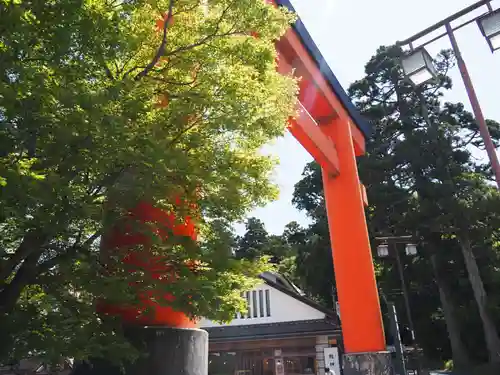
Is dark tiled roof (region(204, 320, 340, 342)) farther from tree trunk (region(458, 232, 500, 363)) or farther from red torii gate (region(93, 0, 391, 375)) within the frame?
red torii gate (region(93, 0, 391, 375))

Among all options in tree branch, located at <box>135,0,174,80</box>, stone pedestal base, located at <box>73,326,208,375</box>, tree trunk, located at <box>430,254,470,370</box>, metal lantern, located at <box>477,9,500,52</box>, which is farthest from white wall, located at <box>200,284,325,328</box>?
tree branch, located at <box>135,0,174,80</box>

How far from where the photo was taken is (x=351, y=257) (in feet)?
28.9

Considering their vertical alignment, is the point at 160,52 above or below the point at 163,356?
above

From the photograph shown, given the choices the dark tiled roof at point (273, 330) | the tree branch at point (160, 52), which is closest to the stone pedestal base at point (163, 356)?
the tree branch at point (160, 52)

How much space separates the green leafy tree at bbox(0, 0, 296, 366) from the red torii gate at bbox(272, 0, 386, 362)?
11.8 ft

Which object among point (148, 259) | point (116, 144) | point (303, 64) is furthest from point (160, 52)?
point (303, 64)

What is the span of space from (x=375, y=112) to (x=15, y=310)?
80.7 feet

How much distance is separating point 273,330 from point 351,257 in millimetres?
10664

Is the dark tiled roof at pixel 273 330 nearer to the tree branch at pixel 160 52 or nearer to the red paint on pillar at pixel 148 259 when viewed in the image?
the red paint on pillar at pixel 148 259

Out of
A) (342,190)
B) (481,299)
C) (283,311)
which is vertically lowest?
(283,311)

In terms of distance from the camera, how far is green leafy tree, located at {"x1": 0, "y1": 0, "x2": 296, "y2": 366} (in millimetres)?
2840

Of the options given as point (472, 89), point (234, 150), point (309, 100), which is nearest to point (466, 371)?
point (309, 100)

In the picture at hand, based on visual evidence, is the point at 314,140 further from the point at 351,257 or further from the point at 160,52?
the point at 160,52

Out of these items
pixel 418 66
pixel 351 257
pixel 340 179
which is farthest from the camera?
pixel 340 179
